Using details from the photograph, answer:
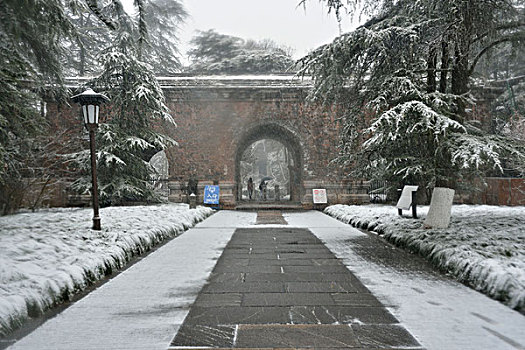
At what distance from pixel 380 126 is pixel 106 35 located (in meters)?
21.2

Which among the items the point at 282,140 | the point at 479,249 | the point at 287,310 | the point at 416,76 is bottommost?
the point at 287,310

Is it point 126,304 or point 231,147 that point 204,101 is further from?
point 126,304

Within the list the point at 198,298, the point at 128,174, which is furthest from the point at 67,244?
the point at 128,174

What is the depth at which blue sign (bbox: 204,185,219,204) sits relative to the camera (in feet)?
54.8

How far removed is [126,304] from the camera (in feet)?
12.5

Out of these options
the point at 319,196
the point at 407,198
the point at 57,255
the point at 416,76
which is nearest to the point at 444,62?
the point at 416,76

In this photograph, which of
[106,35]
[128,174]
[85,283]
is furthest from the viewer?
[106,35]

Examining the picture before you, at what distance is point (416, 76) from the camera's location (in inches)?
294

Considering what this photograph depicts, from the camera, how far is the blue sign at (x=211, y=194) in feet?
54.8

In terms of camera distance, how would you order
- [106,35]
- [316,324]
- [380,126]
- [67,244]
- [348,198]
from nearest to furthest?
[316,324] < [67,244] < [380,126] < [348,198] < [106,35]

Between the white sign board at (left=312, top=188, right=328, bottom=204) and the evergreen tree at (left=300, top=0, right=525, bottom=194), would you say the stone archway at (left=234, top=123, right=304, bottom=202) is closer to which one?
the white sign board at (left=312, top=188, right=328, bottom=204)

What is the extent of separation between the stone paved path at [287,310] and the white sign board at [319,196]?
11.3 meters

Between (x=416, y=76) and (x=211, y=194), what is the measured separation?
1086 centimetres

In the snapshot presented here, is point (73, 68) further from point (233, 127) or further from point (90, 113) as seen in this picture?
point (90, 113)
